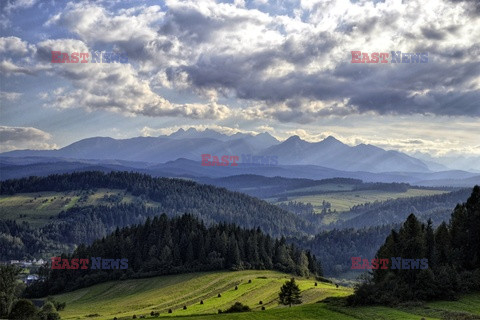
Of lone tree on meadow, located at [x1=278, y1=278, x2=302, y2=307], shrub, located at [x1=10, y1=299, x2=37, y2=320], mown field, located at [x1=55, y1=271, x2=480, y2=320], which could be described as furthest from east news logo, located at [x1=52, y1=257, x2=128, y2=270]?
lone tree on meadow, located at [x1=278, y1=278, x2=302, y2=307]

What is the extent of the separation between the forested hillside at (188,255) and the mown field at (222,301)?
8.43m

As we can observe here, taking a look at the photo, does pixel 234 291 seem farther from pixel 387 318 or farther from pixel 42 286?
pixel 42 286

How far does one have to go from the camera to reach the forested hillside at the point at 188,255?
17125cm

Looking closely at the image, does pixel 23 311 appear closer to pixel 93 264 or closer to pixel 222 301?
pixel 222 301

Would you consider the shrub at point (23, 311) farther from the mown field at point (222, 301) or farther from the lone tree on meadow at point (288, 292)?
the lone tree on meadow at point (288, 292)

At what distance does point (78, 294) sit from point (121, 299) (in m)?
27.0

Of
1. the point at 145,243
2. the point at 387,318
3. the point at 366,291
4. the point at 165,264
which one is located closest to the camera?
the point at 387,318

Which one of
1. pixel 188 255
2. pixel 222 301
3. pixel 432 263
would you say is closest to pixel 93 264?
pixel 188 255

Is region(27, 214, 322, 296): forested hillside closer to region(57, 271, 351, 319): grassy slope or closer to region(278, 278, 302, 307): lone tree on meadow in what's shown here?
region(57, 271, 351, 319): grassy slope

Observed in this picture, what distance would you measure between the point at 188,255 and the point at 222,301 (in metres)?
65.9

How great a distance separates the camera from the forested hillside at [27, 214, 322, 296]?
562ft

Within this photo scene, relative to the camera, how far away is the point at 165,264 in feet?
571

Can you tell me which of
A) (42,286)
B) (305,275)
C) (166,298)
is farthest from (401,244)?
(42,286)

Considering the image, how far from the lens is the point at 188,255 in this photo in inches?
6983
